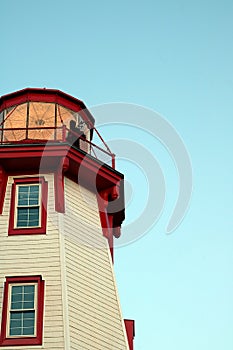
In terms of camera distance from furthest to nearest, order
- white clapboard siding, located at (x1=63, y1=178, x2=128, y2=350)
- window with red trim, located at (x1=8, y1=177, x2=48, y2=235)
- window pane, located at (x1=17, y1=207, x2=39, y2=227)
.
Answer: window pane, located at (x1=17, y1=207, x2=39, y2=227), window with red trim, located at (x1=8, y1=177, x2=48, y2=235), white clapboard siding, located at (x1=63, y1=178, x2=128, y2=350)

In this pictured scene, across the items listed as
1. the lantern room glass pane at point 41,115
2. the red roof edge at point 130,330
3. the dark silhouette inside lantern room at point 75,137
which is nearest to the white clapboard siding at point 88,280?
the red roof edge at point 130,330

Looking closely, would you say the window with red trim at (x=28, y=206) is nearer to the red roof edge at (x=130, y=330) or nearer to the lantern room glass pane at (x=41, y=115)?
the lantern room glass pane at (x=41, y=115)

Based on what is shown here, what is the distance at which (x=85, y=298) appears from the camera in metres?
21.9

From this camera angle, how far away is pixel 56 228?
22.9 metres

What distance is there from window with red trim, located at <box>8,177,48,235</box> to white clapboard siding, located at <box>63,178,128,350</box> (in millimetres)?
830

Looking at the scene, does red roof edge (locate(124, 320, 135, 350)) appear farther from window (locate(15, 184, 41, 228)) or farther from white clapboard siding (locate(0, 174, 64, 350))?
window (locate(15, 184, 41, 228))

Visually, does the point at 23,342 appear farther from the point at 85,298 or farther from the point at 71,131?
the point at 71,131

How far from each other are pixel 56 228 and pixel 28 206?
1486mm

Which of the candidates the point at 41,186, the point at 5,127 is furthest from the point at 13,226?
the point at 5,127

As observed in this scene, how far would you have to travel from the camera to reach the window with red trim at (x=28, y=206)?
2302 centimetres

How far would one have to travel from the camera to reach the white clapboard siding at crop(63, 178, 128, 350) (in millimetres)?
21047

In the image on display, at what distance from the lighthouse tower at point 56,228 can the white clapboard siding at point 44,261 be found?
0.10ft

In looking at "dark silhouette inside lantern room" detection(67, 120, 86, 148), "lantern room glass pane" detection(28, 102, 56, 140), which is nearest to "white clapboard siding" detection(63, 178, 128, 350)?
"dark silhouette inside lantern room" detection(67, 120, 86, 148)

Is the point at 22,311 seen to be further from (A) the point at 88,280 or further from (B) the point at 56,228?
(B) the point at 56,228
